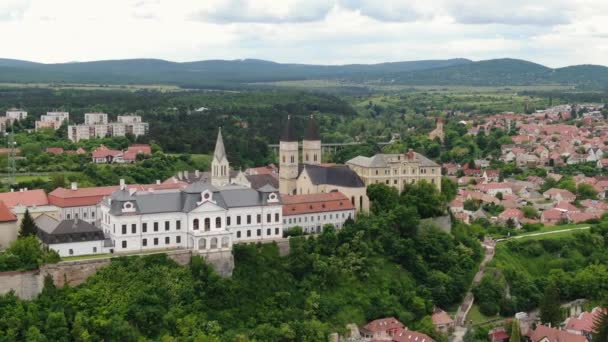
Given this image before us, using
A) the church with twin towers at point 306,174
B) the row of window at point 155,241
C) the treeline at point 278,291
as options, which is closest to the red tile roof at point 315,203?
the church with twin towers at point 306,174

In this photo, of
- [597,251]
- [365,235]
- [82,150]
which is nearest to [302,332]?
[365,235]

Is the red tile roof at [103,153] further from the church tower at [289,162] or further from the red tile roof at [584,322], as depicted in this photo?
the red tile roof at [584,322]

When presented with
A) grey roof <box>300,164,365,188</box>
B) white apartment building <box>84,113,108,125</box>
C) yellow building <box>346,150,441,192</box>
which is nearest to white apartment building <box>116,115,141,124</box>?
white apartment building <box>84,113,108,125</box>

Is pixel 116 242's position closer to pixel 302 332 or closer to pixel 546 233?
pixel 302 332

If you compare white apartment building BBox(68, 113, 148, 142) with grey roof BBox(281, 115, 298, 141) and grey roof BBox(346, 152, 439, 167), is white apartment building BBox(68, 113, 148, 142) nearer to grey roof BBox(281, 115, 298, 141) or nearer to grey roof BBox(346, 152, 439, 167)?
grey roof BBox(281, 115, 298, 141)

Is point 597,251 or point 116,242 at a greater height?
point 116,242

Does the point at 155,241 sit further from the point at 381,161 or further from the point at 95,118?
the point at 95,118

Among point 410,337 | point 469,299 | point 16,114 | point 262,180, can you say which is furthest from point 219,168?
point 16,114
